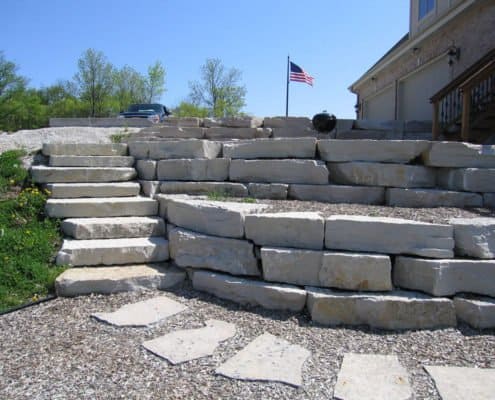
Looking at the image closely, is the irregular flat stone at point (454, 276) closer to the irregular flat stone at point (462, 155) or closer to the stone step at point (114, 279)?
the irregular flat stone at point (462, 155)

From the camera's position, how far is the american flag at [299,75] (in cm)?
1458

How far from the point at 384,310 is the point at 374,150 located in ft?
7.09

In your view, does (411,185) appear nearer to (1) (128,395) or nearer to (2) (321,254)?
(2) (321,254)

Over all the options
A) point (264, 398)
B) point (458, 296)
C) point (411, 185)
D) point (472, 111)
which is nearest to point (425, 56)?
point (472, 111)

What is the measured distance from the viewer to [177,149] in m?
5.41

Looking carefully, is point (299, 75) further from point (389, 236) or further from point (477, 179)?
point (389, 236)

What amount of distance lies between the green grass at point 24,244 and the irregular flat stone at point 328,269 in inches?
79.4

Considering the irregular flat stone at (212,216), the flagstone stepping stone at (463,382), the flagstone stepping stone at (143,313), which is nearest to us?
the flagstone stepping stone at (463,382)

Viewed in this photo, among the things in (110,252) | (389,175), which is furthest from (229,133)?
(110,252)

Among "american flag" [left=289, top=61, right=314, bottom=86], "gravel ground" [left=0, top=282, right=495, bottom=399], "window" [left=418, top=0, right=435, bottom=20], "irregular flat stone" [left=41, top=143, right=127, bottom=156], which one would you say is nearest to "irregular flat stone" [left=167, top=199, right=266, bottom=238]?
"gravel ground" [left=0, top=282, right=495, bottom=399]

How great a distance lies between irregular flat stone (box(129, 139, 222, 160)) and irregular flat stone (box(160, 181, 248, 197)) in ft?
1.54

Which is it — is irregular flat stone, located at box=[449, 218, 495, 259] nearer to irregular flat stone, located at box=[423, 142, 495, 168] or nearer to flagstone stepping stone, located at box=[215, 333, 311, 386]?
irregular flat stone, located at box=[423, 142, 495, 168]

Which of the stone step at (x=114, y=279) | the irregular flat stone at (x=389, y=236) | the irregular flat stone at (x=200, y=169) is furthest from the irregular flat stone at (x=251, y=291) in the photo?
the irregular flat stone at (x=200, y=169)

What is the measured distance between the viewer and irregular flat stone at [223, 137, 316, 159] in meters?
4.85
